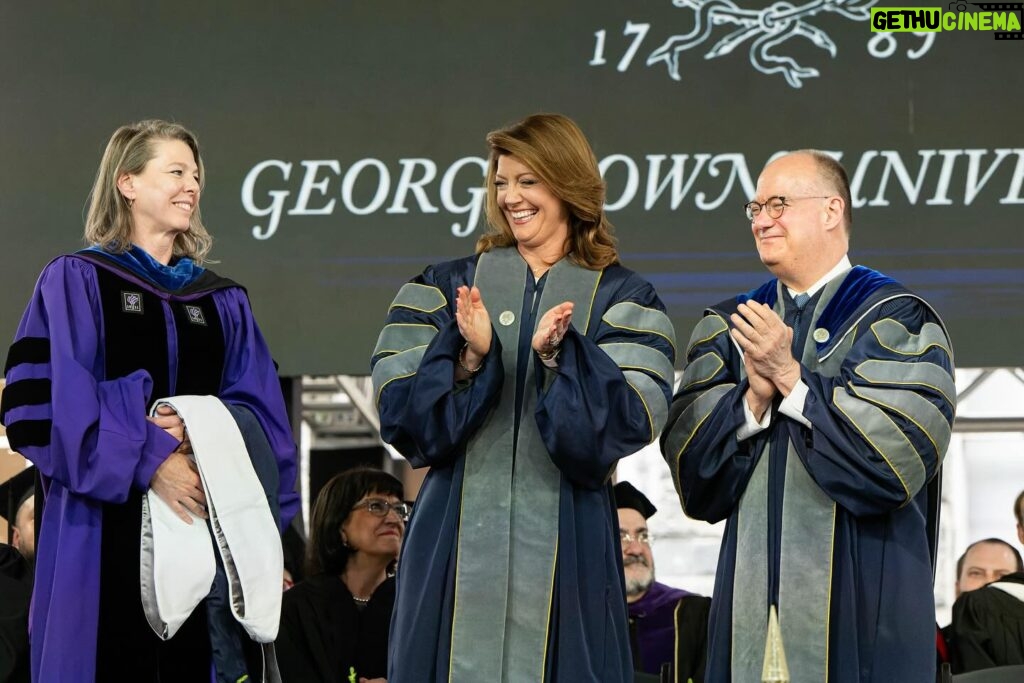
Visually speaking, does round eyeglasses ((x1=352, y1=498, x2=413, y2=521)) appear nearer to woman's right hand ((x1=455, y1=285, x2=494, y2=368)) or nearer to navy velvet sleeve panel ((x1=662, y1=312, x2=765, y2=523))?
navy velvet sleeve panel ((x1=662, y1=312, x2=765, y2=523))

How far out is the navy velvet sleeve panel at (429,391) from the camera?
408 cm

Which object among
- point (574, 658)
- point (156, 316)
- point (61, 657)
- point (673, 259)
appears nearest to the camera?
point (574, 658)

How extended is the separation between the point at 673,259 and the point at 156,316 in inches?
127

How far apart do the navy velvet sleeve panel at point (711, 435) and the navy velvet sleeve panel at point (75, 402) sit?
1374 millimetres

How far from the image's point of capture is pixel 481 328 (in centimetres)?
407

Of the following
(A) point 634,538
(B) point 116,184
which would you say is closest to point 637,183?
(A) point 634,538

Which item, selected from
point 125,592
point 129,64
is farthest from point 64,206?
point 125,592

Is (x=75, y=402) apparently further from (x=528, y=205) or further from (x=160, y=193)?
(x=528, y=205)

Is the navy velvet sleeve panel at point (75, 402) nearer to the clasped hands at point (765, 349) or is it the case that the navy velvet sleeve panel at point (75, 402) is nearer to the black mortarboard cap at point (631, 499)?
the clasped hands at point (765, 349)

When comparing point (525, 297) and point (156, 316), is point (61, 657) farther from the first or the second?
point (525, 297)

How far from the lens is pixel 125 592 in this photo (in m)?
4.45

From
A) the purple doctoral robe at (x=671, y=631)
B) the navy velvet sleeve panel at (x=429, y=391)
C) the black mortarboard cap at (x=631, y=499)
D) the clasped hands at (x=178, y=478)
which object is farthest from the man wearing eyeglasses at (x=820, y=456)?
the black mortarboard cap at (x=631, y=499)

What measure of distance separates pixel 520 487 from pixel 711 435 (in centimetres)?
56

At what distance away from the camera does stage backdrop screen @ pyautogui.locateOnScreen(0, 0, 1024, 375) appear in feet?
23.8
